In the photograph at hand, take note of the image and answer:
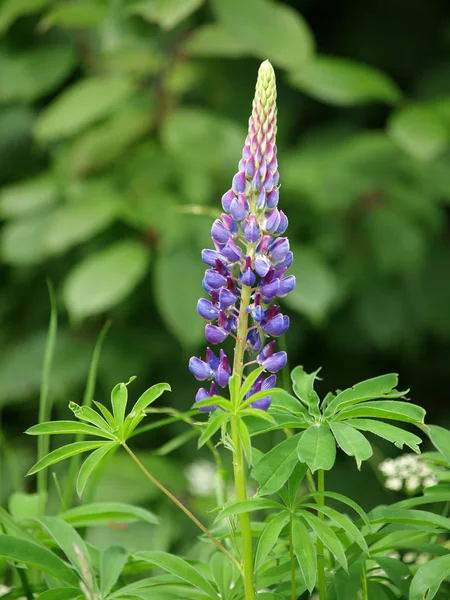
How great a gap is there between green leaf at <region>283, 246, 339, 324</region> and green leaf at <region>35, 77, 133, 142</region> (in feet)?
2.58

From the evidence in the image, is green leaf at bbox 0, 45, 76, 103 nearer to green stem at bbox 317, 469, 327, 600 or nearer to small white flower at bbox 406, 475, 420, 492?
small white flower at bbox 406, 475, 420, 492

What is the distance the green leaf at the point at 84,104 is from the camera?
9.19ft

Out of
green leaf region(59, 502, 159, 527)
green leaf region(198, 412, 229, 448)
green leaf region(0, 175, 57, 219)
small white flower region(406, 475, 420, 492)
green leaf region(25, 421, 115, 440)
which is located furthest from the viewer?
green leaf region(0, 175, 57, 219)

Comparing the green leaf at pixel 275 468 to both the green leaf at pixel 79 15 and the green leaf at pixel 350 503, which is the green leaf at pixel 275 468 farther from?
the green leaf at pixel 79 15

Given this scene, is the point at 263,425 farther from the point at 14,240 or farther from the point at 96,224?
the point at 14,240

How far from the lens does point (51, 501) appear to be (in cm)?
291

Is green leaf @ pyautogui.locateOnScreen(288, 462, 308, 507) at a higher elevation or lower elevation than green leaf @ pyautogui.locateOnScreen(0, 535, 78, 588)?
higher

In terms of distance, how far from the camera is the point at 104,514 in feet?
4.90

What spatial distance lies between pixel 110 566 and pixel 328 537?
0.37 meters

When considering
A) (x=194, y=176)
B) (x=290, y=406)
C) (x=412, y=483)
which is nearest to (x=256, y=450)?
(x=290, y=406)

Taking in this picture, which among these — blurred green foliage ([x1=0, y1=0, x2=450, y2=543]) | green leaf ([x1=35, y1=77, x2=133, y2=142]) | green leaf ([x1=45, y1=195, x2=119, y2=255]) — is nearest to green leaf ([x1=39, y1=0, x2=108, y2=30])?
blurred green foliage ([x1=0, y1=0, x2=450, y2=543])

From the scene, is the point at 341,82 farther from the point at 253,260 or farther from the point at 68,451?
the point at 68,451

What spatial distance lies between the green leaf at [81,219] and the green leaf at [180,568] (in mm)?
1628

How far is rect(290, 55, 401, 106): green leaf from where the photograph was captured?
2.74 m
